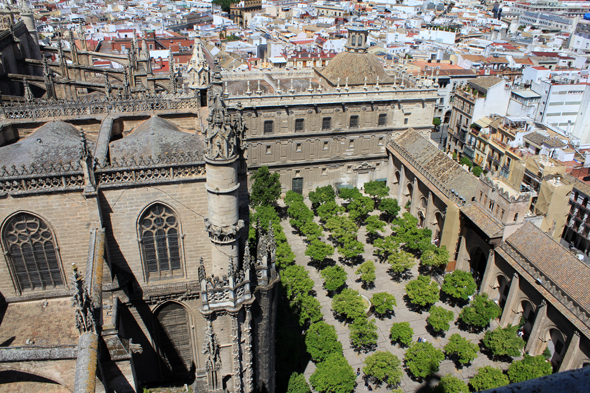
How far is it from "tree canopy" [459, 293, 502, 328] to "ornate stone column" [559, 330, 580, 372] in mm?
4939

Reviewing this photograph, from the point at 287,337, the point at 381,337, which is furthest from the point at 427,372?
the point at 287,337

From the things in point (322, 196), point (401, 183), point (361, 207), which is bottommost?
point (322, 196)

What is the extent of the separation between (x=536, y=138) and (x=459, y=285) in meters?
26.3

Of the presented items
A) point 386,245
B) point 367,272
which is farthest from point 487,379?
point 386,245

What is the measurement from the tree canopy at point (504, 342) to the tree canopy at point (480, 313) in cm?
139

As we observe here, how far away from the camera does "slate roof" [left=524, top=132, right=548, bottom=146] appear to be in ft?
170

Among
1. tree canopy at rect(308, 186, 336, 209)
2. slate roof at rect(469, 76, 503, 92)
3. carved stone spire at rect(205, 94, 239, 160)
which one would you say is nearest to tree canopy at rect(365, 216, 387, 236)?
tree canopy at rect(308, 186, 336, 209)

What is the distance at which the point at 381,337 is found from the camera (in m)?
33.0

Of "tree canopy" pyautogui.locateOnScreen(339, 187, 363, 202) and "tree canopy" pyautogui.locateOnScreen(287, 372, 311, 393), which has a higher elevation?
"tree canopy" pyautogui.locateOnScreen(287, 372, 311, 393)

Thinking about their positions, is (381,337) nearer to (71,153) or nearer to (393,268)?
(393,268)

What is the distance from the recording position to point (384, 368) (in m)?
27.2

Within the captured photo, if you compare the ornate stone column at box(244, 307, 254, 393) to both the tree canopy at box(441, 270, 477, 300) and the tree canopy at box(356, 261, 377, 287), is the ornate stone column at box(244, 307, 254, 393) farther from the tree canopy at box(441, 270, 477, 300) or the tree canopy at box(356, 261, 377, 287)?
the tree canopy at box(441, 270, 477, 300)

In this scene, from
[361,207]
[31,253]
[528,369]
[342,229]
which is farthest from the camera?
[361,207]

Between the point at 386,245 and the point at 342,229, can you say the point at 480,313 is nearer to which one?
the point at 386,245
